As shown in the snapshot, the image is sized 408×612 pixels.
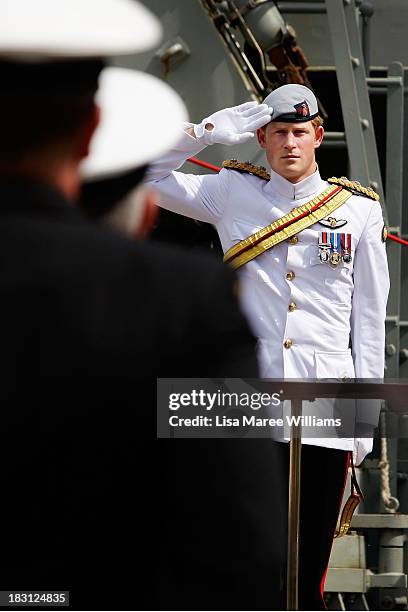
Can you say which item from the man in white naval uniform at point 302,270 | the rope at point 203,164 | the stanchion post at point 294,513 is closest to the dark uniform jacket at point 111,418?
the stanchion post at point 294,513

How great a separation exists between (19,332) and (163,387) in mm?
204

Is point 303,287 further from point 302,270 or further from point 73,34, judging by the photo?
point 73,34

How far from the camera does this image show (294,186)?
9.28ft

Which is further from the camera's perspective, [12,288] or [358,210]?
[358,210]

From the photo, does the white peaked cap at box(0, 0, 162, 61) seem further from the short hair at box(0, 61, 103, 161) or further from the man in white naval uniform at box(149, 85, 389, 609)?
the man in white naval uniform at box(149, 85, 389, 609)

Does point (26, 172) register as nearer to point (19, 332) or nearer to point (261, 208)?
point (19, 332)

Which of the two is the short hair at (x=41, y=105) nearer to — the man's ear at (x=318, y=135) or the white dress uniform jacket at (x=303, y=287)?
the white dress uniform jacket at (x=303, y=287)

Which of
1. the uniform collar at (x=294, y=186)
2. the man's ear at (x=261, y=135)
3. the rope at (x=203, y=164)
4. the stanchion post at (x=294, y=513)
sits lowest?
the stanchion post at (x=294, y=513)

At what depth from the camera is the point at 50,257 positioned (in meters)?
0.83

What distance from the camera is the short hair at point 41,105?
87 centimetres

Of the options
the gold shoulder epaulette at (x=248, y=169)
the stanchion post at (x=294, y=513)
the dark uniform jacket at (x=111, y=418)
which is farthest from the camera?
the gold shoulder epaulette at (x=248, y=169)

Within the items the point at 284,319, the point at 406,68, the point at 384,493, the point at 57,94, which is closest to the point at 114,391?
the point at 57,94

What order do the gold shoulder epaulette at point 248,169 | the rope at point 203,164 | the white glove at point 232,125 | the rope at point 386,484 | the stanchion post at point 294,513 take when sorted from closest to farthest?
the stanchion post at point 294,513 → the white glove at point 232,125 → the gold shoulder epaulette at point 248,169 → the rope at point 386,484 → the rope at point 203,164

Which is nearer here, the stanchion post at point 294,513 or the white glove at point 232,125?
the stanchion post at point 294,513
